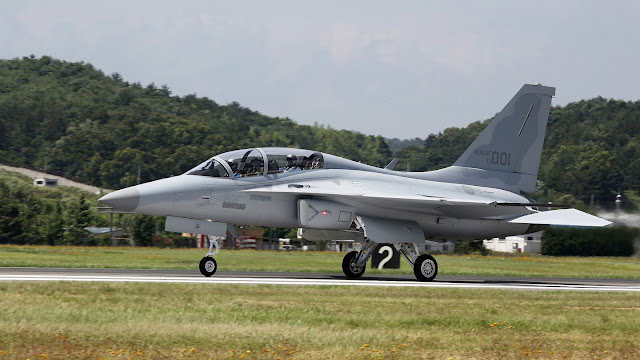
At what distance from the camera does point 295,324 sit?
1183cm

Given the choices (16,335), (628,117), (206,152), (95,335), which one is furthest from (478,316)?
(628,117)

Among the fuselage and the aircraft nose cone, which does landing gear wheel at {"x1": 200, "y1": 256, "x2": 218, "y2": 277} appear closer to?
the fuselage

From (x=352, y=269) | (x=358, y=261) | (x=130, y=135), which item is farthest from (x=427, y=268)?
(x=130, y=135)

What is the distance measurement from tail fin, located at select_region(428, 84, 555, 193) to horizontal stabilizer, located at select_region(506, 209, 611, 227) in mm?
1799

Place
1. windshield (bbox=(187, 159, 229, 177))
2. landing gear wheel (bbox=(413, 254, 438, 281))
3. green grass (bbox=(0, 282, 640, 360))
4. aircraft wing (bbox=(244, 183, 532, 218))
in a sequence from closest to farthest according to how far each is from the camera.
Result: green grass (bbox=(0, 282, 640, 360)) < windshield (bbox=(187, 159, 229, 177)) < aircraft wing (bbox=(244, 183, 532, 218)) < landing gear wheel (bbox=(413, 254, 438, 281))

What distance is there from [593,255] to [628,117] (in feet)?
357

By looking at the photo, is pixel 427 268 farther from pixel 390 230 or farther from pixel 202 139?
pixel 202 139

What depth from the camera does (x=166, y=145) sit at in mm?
138125

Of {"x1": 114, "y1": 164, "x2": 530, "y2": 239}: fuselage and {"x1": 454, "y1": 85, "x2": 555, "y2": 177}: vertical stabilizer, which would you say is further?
{"x1": 454, "y1": 85, "x2": 555, "y2": 177}: vertical stabilizer

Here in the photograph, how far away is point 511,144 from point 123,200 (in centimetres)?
1131

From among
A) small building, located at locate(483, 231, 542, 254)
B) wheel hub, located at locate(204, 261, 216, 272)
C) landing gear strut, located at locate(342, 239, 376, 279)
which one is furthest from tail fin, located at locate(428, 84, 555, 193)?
small building, located at locate(483, 231, 542, 254)

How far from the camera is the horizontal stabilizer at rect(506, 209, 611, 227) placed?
69.7 feet

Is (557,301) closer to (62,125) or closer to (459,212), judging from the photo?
(459,212)

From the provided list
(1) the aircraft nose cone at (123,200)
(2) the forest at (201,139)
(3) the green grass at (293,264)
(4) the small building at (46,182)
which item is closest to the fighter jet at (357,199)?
(1) the aircraft nose cone at (123,200)
